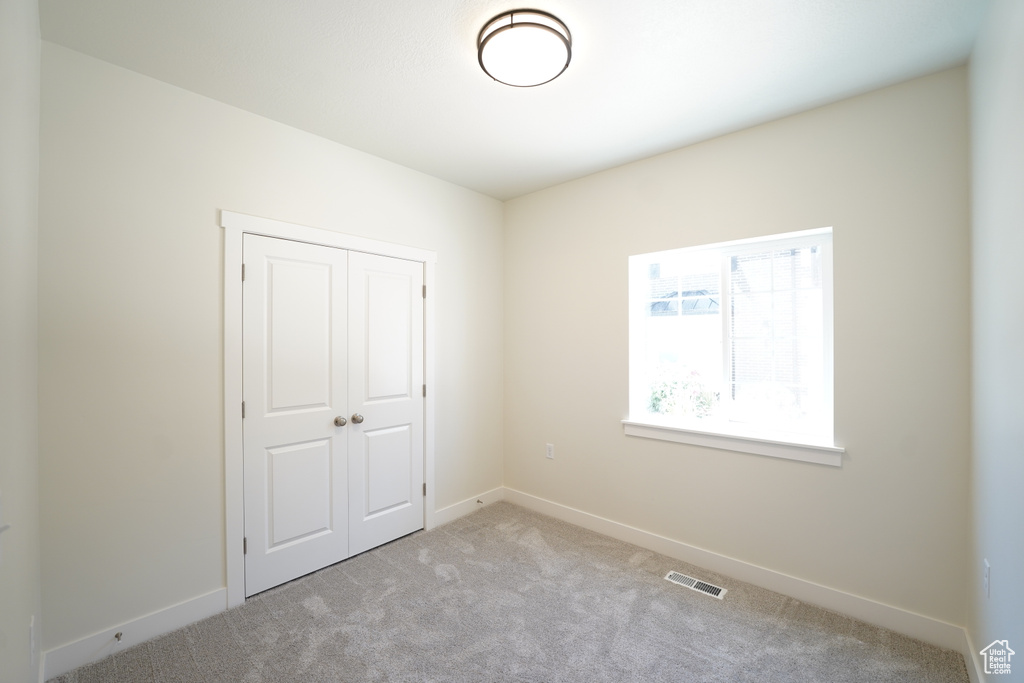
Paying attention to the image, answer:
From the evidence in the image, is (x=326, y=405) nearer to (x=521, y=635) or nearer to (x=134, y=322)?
(x=134, y=322)

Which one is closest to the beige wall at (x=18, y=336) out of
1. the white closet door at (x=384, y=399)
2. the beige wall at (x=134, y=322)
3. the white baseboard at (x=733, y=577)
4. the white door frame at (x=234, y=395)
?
the beige wall at (x=134, y=322)

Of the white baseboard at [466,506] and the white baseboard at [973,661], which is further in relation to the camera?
the white baseboard at [466,506]

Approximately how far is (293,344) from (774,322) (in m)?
2.96

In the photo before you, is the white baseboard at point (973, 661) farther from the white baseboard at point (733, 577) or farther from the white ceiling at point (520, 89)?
the white ceiling at point (520, 89)

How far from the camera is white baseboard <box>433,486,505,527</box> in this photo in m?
3.42

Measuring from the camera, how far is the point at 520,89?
87.9 inches

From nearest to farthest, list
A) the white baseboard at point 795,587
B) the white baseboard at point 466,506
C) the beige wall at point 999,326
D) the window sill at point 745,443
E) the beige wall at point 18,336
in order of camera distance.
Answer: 1. the beige wall at point 18,336
2. the beige wall at point 999,326
3. the white baseboard at point 795,587
4. the window sill at point 745,443
5. the white baseboard at point 466,506

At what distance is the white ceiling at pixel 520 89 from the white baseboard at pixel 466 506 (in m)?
2.76

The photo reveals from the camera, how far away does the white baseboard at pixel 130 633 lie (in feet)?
6.11

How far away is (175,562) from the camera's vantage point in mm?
2188

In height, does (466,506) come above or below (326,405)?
below

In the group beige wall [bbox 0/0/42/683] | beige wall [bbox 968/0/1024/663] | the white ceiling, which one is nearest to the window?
beige wall [bbox 968/0/1024/663]

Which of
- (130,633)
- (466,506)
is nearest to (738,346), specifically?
(466,506)

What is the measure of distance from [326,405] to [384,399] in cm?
42
